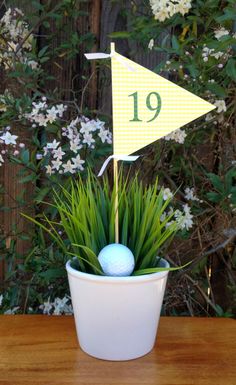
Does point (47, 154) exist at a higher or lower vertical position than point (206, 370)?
higher

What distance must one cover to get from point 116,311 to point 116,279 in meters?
0.05

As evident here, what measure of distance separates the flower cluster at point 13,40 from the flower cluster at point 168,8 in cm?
36

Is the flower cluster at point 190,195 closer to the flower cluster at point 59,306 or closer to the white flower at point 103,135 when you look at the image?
the white flower at point 103,135

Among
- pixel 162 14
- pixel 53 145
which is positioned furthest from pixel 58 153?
pixel 162 14

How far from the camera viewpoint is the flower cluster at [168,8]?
1.01 metres

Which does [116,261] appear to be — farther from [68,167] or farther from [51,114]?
[51,114]

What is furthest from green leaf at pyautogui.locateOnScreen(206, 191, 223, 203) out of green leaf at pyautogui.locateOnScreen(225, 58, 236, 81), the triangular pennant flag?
the triangular pennant flag

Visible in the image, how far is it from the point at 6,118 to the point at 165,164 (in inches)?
16.7

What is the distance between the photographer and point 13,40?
50.1 inches

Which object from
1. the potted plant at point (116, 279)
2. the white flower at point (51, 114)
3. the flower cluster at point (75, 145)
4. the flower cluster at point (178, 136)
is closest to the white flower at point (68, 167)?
the flower cluster at point (75, 145)

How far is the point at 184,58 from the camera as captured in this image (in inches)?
40.8

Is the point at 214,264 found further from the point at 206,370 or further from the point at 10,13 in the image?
Result: the point at 10,13

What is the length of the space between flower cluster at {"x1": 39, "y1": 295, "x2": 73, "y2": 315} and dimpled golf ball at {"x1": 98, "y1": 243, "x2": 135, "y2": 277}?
450 millimetres

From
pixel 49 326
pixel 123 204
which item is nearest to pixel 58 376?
pixel 49 326
